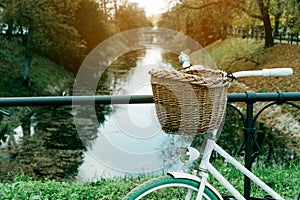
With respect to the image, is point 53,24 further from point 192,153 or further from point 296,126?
point 192,153

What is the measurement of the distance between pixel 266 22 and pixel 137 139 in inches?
677

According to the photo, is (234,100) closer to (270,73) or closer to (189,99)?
(270,73)

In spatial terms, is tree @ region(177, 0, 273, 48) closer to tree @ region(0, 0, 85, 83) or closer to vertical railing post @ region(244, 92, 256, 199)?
tree @ region(0, 0, 85, 83)

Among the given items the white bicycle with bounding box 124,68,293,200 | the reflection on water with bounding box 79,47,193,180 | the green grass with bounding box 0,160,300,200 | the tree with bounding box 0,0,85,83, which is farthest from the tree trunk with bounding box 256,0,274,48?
the white bicycle with bounding box 124,68,293,200

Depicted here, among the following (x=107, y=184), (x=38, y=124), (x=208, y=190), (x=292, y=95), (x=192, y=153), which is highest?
(x=292, y=95)

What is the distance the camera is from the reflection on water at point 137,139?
101 inches

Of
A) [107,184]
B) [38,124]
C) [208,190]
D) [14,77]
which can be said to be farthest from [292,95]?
[14,77]

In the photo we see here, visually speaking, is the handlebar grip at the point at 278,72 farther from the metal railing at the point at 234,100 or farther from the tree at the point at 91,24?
the tree at the point at 91,24

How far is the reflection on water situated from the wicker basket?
13cm

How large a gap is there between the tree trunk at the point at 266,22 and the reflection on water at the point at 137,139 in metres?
9.08

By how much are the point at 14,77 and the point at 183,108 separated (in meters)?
16.8

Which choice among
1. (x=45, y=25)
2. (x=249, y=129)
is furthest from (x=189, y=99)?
(x=45, y=25)

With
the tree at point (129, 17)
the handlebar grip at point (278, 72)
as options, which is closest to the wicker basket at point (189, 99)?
the handlebar grip at point (278, 72)

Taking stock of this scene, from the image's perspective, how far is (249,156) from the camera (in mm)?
2439
